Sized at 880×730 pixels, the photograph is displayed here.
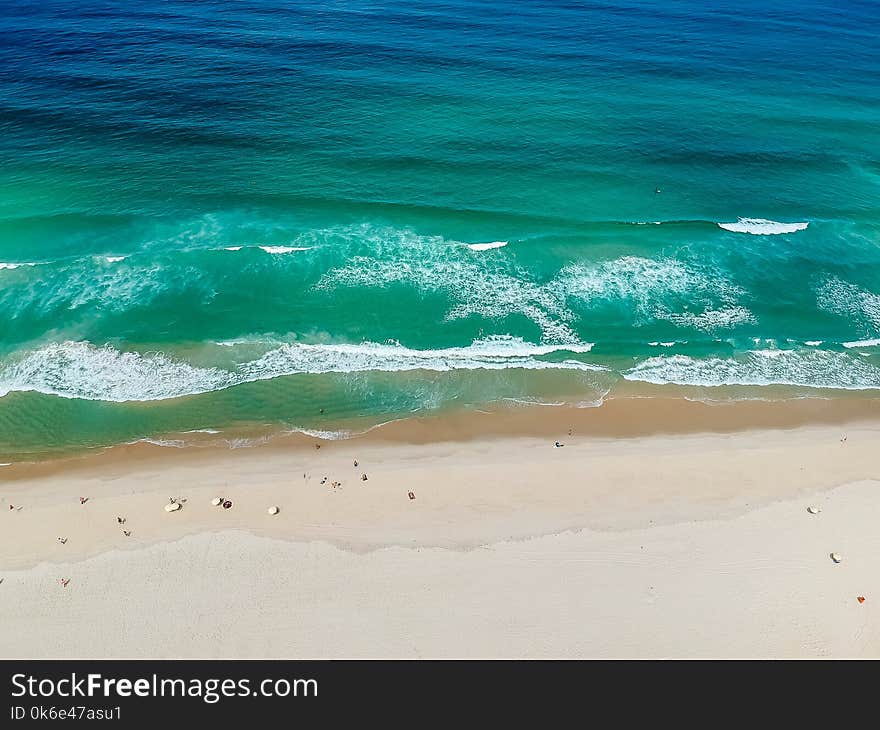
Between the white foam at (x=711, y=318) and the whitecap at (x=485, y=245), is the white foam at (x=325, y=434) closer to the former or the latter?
the whitecap at (x=485, y=245)

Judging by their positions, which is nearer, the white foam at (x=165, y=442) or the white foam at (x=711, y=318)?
the white foam at (x=165, y=442)

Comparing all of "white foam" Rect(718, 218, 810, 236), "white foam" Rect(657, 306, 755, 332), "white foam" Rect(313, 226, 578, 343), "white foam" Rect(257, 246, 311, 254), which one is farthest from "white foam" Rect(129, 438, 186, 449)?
"white foam" Rect(718, 218, 810, 236)

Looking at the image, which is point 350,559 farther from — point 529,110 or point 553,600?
point 529,110

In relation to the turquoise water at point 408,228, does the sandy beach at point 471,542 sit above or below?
below

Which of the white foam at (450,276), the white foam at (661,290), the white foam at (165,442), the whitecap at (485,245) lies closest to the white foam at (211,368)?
the white foam at (450,276)

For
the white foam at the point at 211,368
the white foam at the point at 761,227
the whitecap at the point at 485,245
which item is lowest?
the white foam at the point at 211,368

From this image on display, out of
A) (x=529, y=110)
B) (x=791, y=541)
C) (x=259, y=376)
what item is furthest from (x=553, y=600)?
(x=529, y=110)
